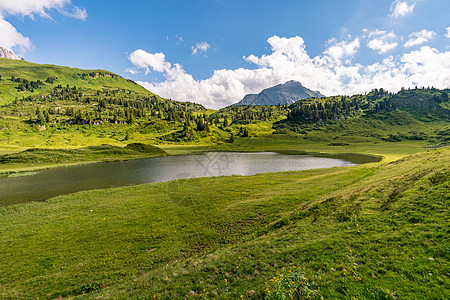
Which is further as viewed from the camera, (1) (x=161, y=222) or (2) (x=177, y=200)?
(2) (x=177, y=200)

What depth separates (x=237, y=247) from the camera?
645 inches

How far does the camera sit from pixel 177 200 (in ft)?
109

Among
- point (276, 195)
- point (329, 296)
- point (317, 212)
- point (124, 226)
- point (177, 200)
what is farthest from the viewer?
point (177, 200)

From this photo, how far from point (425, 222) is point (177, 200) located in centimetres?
3160

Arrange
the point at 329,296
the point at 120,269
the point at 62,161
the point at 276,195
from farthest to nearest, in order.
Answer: the point at 62,161 → the point at 276,195 → the point at 120,269 → the point at 329,296

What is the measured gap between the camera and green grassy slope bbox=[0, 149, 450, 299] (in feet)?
30.5

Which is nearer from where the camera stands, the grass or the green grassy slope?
the green grassy slope

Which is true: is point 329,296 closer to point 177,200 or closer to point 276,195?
point 276,195

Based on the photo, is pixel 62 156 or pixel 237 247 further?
pixel 62 156

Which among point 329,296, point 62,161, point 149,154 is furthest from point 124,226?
point 149,154

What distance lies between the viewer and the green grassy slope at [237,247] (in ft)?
30.5

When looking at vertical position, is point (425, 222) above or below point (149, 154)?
above

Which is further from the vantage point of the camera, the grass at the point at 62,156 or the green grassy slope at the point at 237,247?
the grass at the point at 62,156

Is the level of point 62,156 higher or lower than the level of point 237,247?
lower
